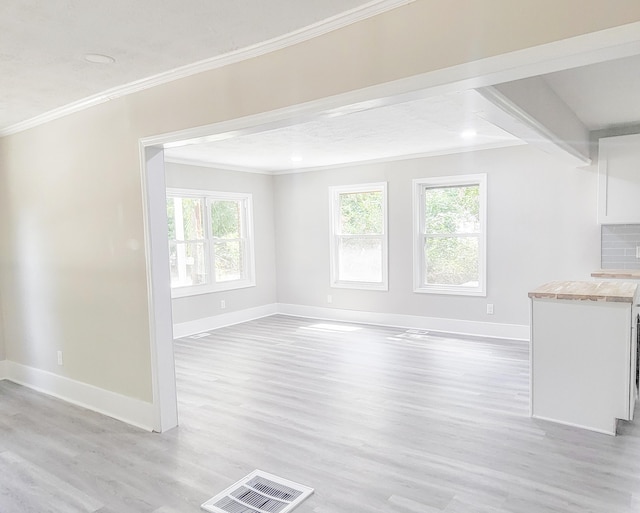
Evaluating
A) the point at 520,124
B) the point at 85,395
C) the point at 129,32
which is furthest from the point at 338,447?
the point at 129,32

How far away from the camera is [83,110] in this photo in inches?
139

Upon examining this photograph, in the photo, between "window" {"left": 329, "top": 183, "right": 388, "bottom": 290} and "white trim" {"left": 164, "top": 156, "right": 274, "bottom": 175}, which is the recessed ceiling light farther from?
"window" {"left": 329, "top": 183, "right": 388, "bottom": 290}

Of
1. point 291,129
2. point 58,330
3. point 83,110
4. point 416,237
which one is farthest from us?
point 416,237

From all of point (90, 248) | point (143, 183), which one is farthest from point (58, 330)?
point (143, 183)

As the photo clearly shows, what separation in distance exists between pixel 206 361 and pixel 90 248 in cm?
199

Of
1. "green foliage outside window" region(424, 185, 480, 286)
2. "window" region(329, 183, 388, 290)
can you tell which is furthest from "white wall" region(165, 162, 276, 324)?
"green foliage outside window" region(424, 185, 480, 286)

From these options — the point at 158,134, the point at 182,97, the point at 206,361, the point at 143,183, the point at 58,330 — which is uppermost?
the point at 182,97

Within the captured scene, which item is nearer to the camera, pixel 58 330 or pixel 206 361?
pixel 58 330

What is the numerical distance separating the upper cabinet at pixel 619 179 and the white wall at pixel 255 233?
4.86 m

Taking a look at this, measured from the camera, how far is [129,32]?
2.27 meters

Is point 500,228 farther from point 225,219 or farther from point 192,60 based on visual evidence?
point 192,60

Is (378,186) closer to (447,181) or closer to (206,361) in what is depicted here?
(447,181)

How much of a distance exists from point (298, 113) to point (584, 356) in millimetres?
2577

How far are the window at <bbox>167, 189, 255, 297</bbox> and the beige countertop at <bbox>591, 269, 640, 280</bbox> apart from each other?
4.87 metres
